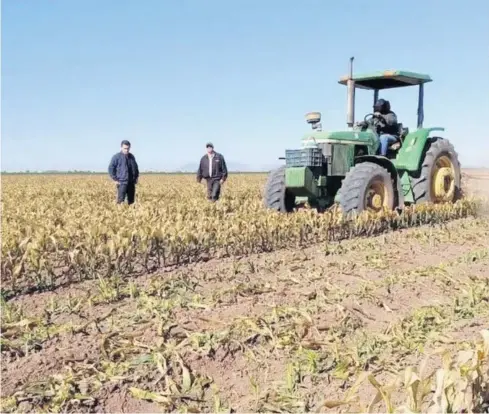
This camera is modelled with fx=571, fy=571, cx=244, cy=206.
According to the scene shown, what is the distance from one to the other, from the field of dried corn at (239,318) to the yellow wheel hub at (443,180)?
2.22 metres

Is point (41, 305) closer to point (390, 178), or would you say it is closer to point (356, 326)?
point (356, 326)

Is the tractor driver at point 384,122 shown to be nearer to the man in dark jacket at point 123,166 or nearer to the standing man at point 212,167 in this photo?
the standing man at point 212,167

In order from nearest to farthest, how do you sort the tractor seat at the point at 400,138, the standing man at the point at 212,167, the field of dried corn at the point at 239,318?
the field of dried corn at the point at 239,318, the tractor seat at the point at 400,138, the standing man at the point at 212,167

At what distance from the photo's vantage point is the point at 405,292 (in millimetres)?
4977

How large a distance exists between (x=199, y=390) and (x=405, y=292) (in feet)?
8.10

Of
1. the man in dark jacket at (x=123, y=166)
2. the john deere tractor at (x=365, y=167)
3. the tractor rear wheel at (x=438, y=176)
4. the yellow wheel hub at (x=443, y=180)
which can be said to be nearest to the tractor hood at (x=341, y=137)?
the john deere tractor at (x=365, y=167)

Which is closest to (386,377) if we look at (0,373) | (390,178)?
(0,373)

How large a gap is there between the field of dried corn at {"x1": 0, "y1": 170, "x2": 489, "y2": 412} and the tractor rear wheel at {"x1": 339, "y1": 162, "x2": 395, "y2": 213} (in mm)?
408

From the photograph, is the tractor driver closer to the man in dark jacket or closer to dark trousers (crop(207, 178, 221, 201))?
dark trousers (crop(207, 178, 221, 201))

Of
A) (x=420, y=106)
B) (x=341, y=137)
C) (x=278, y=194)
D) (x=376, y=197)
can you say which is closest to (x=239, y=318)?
(x=376, y=197)

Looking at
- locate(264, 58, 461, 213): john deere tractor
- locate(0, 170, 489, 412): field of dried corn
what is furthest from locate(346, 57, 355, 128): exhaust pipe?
locate(0, 170, 489, 412): field of dried corn

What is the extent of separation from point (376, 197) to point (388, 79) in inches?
88.4

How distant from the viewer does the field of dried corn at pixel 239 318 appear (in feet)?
9.87

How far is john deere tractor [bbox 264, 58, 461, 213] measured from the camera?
8203 millimetres
